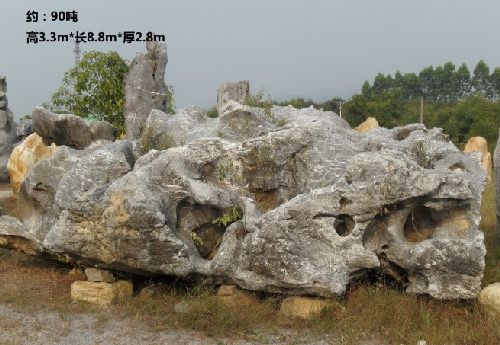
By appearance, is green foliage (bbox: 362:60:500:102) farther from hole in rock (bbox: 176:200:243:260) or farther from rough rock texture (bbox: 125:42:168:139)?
hole in rock (bbox: 176:200:243:260)

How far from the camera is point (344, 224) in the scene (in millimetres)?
7066

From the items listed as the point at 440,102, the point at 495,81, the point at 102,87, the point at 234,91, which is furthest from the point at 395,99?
the point at 234,91

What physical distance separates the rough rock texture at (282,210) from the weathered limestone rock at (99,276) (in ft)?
0.98

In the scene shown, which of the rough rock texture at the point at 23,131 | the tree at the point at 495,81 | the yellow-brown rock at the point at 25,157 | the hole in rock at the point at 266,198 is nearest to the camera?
the hole in rock at the point at 266,198

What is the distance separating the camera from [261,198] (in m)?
8.12

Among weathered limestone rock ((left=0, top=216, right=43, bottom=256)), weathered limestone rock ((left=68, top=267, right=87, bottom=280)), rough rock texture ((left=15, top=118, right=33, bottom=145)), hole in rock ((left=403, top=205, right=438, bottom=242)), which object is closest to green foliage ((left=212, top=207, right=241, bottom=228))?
hole in rock ((left=403, top=205, right=438, bottom=242))

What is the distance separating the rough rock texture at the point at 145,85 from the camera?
1493 cm

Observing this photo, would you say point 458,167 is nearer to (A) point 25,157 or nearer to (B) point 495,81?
→ (A) point 25,157

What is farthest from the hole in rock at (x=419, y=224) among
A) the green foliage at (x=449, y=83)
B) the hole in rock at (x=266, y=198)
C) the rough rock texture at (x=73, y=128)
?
the green foliage at (x=449, y=83)

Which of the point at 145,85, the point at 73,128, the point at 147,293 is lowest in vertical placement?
the point at 147,293

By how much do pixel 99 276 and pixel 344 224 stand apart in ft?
11.4

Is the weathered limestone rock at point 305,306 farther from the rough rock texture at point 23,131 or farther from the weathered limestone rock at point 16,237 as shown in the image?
the rough rock texture at point 23,131

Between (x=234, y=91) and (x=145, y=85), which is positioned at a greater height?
(x=145, y=85)

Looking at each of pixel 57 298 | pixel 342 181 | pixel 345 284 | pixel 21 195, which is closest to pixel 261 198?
Answer: pixel 342 181
